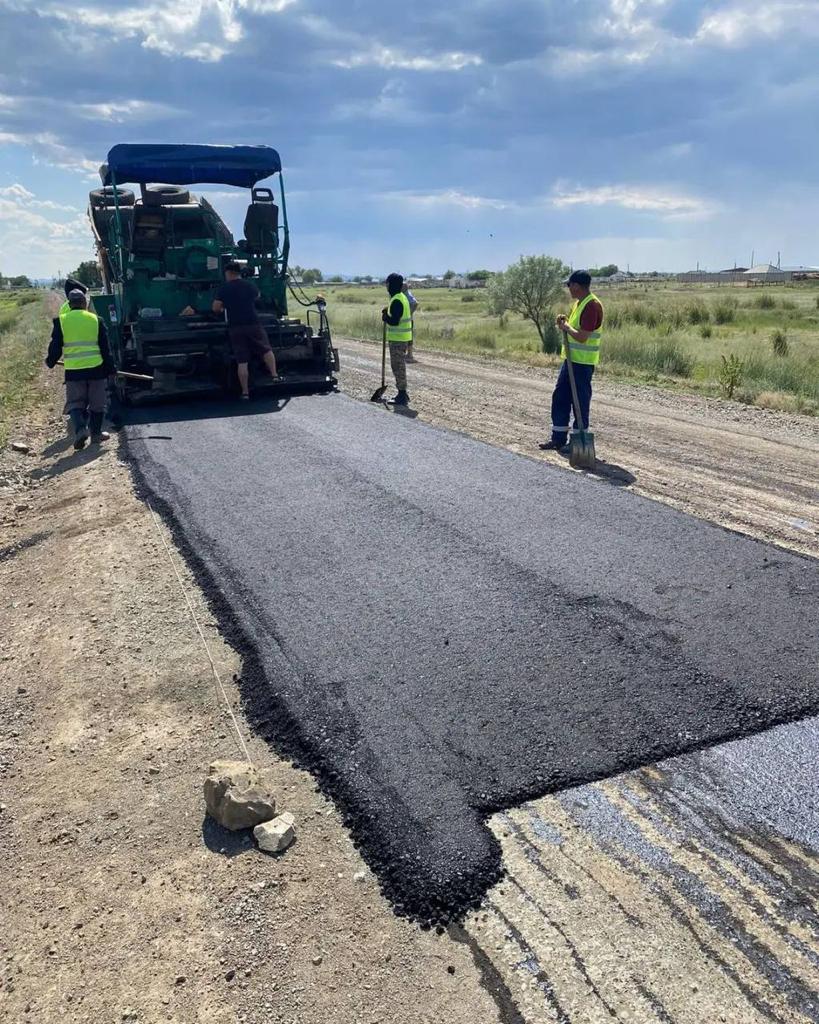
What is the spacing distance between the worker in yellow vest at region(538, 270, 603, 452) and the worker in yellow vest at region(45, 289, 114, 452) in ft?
16.2

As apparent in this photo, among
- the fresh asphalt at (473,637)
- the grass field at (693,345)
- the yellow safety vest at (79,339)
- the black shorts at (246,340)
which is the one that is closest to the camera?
the fresh asphalt at (473,637)

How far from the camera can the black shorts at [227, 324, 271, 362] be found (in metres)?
10.1

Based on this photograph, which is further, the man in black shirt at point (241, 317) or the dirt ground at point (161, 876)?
the man in black shirt at point (241, 317)

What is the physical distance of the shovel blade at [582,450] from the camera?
7.14m

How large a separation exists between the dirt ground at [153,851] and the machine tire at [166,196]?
677 centimetres

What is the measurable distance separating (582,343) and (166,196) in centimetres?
665

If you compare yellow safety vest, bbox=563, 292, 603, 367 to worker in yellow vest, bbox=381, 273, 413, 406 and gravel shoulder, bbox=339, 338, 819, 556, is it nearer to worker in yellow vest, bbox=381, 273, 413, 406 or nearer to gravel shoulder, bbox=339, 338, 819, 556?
gravel shoulder, bbox=339, 338, 819, 556

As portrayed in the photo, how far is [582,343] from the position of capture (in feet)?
25.5

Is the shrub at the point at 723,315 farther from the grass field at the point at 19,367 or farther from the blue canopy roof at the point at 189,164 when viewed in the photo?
the blue canopy roof at the point at 189,164

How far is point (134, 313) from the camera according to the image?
1062cm

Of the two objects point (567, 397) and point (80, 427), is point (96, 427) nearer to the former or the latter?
point (80, 427)

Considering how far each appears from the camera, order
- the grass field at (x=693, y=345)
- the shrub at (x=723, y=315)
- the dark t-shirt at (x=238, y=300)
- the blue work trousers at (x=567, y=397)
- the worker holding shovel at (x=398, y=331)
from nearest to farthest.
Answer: the blue work trousers at (x=567, y=397) < the dark t-shirt at (x=238, y=300) < the worker holding shovel at (x=398, y=331) < the grass field at (x=693, y=345) < the shrub at (x=723, y=315)

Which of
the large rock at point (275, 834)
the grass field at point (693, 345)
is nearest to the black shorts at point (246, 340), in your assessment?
the grass field at point (693, 345)

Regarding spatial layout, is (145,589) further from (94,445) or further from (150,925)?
(94,445)
